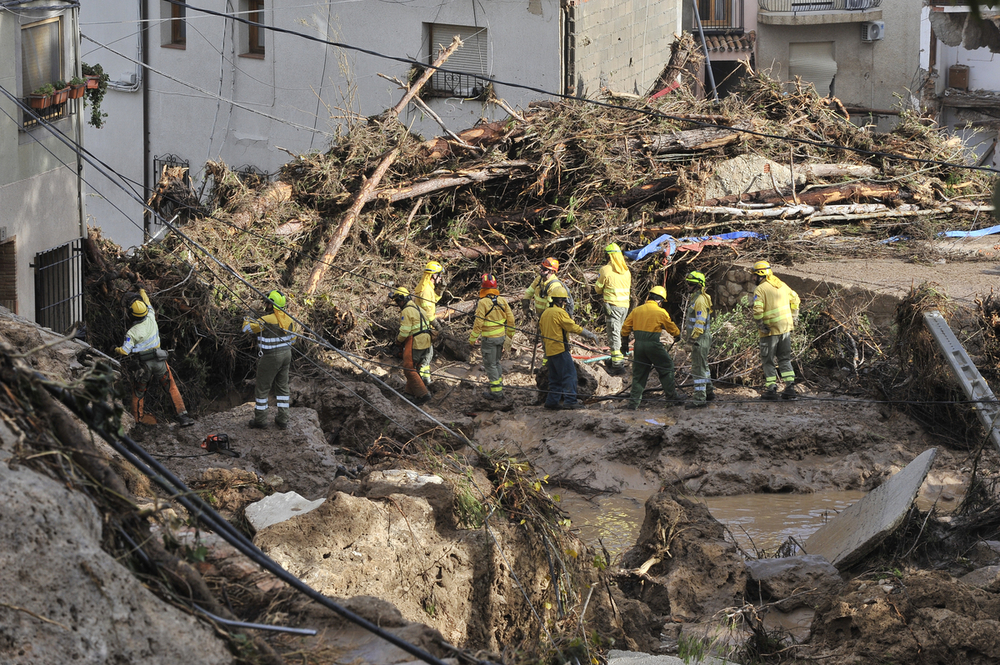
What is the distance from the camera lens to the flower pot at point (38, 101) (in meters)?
11.2

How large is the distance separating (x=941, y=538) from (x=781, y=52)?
26396 mm

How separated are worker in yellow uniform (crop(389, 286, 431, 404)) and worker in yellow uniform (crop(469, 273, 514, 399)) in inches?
23.3

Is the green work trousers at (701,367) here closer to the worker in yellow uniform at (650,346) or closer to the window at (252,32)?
the worker in yellow uniform at (650,346)

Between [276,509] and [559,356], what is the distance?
625cm

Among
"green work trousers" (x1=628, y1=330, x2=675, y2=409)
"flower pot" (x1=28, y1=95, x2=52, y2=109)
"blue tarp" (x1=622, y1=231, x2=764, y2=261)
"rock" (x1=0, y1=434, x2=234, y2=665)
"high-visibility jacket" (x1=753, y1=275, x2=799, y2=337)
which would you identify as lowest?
"green work trousers" (x1=628, y1=330, x2=675, y2=409)

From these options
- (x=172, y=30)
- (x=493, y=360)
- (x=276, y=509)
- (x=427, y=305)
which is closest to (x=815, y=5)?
(x=172, y=30)

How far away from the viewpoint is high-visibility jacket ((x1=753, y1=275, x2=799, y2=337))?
11359 mm

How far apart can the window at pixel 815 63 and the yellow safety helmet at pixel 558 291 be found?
21733mm

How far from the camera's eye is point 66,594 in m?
3.11

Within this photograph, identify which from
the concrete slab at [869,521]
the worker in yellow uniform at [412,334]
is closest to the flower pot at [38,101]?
the worker in yellow uniform at [412,334]

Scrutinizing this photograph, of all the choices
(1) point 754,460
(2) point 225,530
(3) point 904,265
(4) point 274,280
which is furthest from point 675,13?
(2) point 225,530

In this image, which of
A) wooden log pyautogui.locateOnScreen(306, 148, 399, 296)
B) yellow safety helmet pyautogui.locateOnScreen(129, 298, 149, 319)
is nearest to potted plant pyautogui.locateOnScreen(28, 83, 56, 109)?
yellow safety helmet pyautogui.locateOnScreen(129, 298, 149, 319)

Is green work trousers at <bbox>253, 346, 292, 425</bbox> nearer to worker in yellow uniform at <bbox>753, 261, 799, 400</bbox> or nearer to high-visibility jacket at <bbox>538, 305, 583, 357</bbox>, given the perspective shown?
high-visibility jacket at <bbox>538, 305, 583, 357</bbox>

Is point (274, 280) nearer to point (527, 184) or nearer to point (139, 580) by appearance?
point (527, 184)
